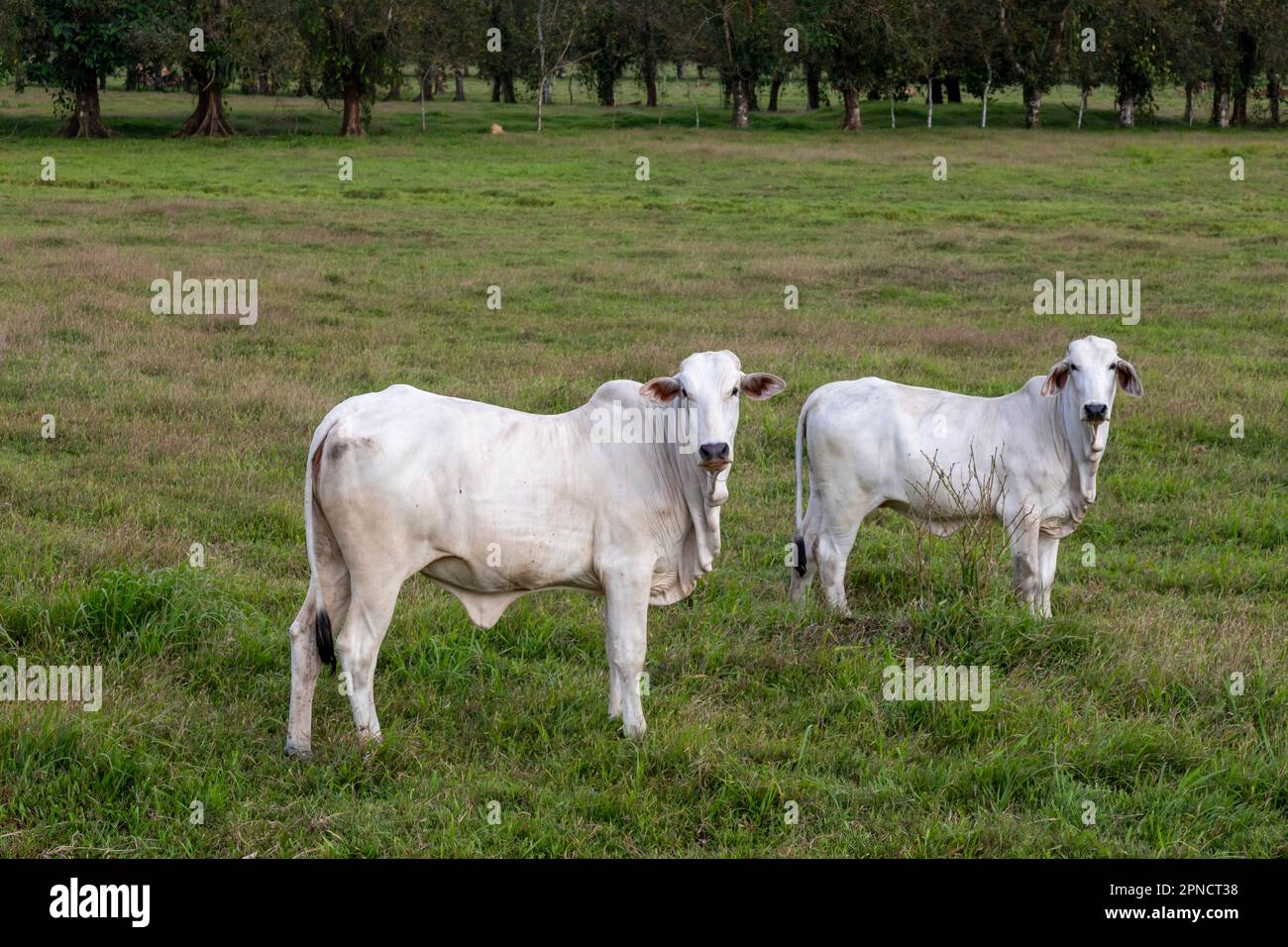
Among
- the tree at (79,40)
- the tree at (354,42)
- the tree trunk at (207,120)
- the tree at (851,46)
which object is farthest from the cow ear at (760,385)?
the tree at (851,46)

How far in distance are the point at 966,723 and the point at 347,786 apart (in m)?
2.75

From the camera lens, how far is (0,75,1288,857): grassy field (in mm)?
5344

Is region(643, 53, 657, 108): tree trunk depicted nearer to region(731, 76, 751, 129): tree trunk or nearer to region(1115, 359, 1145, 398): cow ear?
region(731, 76, 751, 129): tree trunk

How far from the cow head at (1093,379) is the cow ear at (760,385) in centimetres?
208

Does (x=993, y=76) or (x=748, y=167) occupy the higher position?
(x=993, y=76)

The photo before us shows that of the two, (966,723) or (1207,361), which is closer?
(966,723)

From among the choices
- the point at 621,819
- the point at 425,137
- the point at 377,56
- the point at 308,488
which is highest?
the point at 377,56

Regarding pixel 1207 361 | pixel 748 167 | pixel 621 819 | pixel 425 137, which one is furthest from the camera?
pixel 425 137

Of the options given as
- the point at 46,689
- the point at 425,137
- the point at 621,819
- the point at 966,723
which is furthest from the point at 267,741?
the point at 425,137

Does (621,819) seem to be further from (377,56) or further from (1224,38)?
(1224,38)

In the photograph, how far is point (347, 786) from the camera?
5.43m

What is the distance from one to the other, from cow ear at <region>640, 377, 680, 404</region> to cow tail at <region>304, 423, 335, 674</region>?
1.38 m

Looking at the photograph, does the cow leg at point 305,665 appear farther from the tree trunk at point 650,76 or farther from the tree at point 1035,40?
the tree trunk at point 650,76

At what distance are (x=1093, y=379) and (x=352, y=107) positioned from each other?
4206 cm
